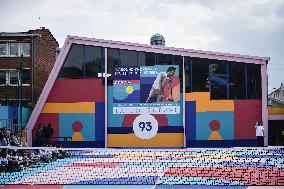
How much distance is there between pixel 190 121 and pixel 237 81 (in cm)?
436

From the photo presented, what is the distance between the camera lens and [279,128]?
27.8 meters

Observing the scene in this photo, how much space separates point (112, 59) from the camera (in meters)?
27.8

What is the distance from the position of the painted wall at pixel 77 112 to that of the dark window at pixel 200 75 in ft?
21.9

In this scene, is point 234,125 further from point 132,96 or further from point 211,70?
point 132,96

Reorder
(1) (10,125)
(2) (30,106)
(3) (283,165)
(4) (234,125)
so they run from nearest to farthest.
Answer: (3) (283,165) < (1) (10,125) < (4) (234,125) < (2) (30,106)

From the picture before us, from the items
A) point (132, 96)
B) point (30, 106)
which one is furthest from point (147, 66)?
point (30, 106)

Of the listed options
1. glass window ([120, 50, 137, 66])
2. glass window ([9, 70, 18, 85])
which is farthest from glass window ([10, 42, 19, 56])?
glass window ([120, 50, 137, 66])

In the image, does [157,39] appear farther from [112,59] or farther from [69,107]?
[69,107]

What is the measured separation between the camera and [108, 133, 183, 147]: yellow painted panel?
89.5 ft

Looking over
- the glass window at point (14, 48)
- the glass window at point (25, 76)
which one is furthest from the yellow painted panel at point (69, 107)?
the glass window at point (14, 48)

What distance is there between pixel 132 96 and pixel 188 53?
5000 mm

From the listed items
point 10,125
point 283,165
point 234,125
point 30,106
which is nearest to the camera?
point 283,165

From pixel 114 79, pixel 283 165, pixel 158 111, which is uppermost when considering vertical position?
pixel 114 79

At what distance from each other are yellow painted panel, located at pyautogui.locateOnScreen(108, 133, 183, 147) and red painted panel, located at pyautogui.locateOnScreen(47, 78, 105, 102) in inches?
118
